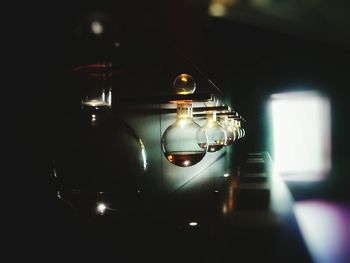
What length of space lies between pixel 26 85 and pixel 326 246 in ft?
21.1

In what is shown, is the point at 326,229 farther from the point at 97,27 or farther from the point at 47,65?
the point at 97,27

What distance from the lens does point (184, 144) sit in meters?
1.16

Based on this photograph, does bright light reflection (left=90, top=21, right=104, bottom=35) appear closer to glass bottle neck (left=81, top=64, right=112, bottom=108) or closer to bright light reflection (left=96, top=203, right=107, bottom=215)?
glass bottle neck (left=81, top=64, right=112, bottom=108)

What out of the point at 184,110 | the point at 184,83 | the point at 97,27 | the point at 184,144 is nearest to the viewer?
the point at 97,27

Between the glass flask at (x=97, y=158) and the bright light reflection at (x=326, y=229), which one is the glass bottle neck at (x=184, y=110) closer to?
the glass flask at (x=97, y=158)

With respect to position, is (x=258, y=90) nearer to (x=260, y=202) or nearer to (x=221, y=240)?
(x=260, y=202)

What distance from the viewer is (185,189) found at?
297cm

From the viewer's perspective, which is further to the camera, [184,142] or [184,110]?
[184,110]

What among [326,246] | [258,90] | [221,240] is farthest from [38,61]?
[258,90]

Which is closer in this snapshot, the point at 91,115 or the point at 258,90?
the point at 91,115

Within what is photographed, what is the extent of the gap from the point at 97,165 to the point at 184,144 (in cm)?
50

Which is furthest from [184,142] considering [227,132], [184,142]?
[227,132]

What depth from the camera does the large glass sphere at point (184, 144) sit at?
1177 mm

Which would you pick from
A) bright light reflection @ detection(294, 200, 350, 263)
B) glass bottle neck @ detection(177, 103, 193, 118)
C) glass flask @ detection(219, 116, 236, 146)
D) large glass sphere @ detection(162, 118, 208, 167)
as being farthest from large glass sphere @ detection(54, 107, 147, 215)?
bright light reflection @ detection(294, 200, 350, 263)
